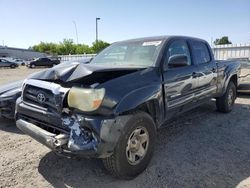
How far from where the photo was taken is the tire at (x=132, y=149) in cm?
299

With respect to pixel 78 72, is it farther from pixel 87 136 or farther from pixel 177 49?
pixel 177 49

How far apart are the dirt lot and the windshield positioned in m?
1.46

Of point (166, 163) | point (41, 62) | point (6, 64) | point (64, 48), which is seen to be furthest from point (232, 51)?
point (64, 48)

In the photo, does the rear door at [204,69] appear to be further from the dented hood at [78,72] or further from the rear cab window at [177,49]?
the dented hood at [78,72]

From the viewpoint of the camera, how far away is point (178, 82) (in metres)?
4.04

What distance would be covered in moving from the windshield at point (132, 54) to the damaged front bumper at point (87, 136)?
1284mm

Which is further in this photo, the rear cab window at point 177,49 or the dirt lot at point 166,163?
the rear cab window at point 177,49

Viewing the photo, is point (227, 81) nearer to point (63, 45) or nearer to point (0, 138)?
point (0, 138)

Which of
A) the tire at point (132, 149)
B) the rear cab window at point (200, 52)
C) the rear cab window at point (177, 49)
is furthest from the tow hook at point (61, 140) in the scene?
the rear cab window at point (200, 52)

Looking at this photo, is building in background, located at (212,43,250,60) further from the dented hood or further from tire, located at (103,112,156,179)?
the dented hood

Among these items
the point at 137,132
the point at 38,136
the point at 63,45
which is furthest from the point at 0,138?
the point at 63,45

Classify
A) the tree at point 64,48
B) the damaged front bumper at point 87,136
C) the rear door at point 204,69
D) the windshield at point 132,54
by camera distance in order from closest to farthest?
1. the damaged front bumper at point 87,136
2. the windshield at point 132,54
3. the rear door at point 204,69
4. the tree at point 64,48

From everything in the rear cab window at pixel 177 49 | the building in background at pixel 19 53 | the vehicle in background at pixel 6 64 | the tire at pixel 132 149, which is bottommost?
the tire at pixel 132 149

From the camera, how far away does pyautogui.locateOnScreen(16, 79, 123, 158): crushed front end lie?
278 centimetres
